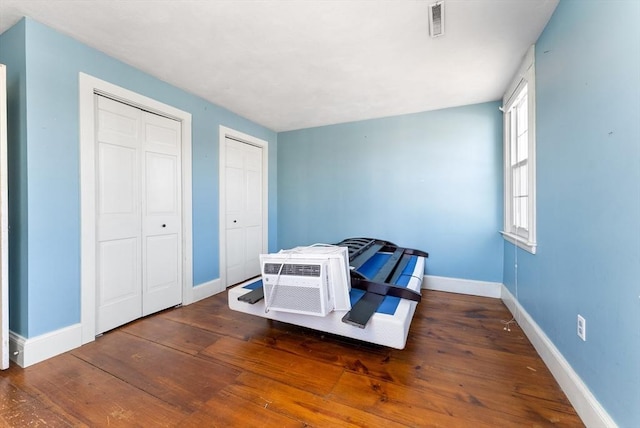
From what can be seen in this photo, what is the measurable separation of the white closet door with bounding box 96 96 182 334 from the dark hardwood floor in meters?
0.34

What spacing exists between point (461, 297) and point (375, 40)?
114 inches

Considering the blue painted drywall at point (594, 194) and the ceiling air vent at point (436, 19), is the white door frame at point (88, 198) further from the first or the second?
the blue painted drywall at point (594, 194)

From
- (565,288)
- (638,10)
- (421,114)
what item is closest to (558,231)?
(565,288)

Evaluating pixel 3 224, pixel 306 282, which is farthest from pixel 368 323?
pixel 3 224

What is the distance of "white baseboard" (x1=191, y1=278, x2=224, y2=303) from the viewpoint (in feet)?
10.00

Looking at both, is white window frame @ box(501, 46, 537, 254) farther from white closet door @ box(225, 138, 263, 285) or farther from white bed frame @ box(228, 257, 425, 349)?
white closet door @ box(225, 138, 263, 285)

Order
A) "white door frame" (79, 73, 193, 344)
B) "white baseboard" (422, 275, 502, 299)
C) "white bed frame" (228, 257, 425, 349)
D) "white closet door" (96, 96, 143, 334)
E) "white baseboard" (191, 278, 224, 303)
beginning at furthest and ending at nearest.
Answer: "white baseboard" (422, 275, 502, 299) < "white baseboard" (191, 278, 224, 303) < "white closet door" (96, 96, 143, 334) < "white door frame" (79, 73, 193, 344) < "white bed frame" (228, 257, 425, 349)

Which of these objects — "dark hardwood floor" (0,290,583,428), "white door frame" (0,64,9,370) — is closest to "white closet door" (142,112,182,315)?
"dark hardwood floor" (0,290,583,428)

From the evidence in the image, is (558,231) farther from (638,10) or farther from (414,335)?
(414,335)

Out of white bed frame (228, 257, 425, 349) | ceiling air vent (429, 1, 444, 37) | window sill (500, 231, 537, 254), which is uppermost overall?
ceiling air vent (429, 1, 444, 37)

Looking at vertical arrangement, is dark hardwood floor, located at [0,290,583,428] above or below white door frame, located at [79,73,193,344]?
below

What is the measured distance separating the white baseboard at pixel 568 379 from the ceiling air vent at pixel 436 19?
2279 mm

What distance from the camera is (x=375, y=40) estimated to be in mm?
2016

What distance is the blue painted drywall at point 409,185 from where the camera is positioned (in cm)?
322
